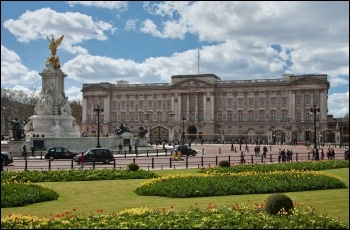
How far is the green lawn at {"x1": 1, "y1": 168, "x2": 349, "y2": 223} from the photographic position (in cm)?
1407

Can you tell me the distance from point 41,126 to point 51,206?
40712 millimetres

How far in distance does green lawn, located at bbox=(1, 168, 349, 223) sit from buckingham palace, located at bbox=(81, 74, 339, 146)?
88.5 metres

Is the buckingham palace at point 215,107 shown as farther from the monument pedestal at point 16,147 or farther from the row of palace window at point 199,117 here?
the monument pedestal at point 16,147

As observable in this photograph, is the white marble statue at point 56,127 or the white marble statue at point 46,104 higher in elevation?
the white marble statue at point 46,104

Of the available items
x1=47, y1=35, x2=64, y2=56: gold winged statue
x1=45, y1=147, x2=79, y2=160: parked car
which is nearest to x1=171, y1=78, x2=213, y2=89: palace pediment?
x1=47, y1=35, x2=64, y2=56: gold winged statue

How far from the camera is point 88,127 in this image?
13212 cm

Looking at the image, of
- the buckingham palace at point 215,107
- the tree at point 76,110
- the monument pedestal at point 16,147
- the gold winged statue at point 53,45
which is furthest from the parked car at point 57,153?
the tree at point 76,110

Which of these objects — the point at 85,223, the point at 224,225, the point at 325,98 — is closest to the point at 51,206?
the point at 85,223

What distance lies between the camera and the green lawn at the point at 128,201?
14070mm

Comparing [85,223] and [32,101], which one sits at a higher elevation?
[32,101]

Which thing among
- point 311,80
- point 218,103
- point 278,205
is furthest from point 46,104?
point 311,80

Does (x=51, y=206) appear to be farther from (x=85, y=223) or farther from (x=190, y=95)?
(x=190, y=95)

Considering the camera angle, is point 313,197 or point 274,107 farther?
point 274,107

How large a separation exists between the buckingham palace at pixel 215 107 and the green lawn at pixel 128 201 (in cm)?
8854
